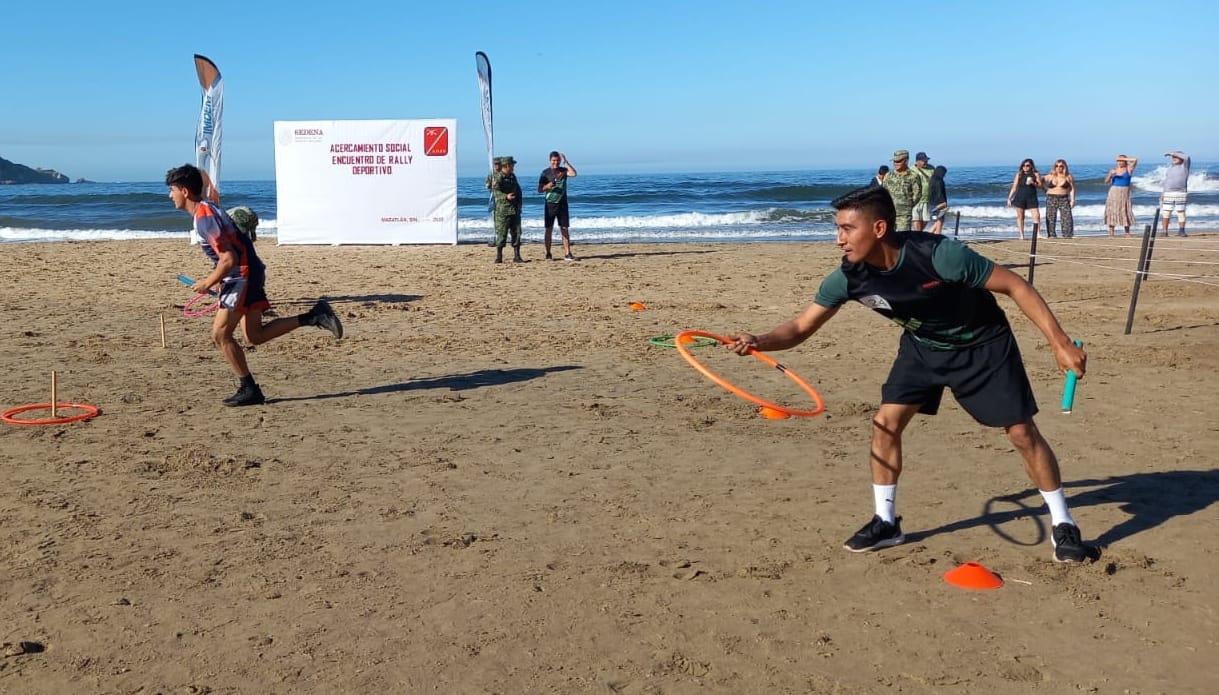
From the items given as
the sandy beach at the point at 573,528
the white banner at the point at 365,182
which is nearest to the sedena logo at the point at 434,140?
the white banner at the point at 365,182

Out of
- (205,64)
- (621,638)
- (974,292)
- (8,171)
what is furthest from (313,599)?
(8,171)

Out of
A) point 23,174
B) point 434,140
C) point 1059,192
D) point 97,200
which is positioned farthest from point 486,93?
point 23,174

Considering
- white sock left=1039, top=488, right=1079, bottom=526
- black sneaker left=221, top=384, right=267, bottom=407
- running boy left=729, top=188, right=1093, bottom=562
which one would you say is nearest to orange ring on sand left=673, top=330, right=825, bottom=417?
running boy left=729, top=188, right=1093, bottom=562

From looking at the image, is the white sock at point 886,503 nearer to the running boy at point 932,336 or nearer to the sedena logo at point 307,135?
the running boy at point 932,336

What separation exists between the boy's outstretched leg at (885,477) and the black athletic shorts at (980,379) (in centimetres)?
12

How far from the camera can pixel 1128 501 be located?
5.89m

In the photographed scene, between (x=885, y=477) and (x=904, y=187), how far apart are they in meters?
11.5

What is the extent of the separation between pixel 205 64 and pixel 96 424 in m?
16.1

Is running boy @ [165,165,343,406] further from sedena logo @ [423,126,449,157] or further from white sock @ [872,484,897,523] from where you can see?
sedena logo @ [423,126,449,157]

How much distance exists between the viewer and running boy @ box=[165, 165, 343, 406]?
7922mm

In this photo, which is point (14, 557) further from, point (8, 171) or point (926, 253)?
point (8, 171)

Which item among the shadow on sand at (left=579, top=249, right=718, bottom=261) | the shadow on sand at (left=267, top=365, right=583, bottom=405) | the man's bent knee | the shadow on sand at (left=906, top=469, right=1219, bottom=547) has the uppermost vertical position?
the shadow on sand at (left=579, top=249, right=718, bottom=261)

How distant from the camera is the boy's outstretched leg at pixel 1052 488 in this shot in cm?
499

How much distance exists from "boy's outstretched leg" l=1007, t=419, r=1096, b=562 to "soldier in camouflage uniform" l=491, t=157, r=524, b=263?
1389cm
